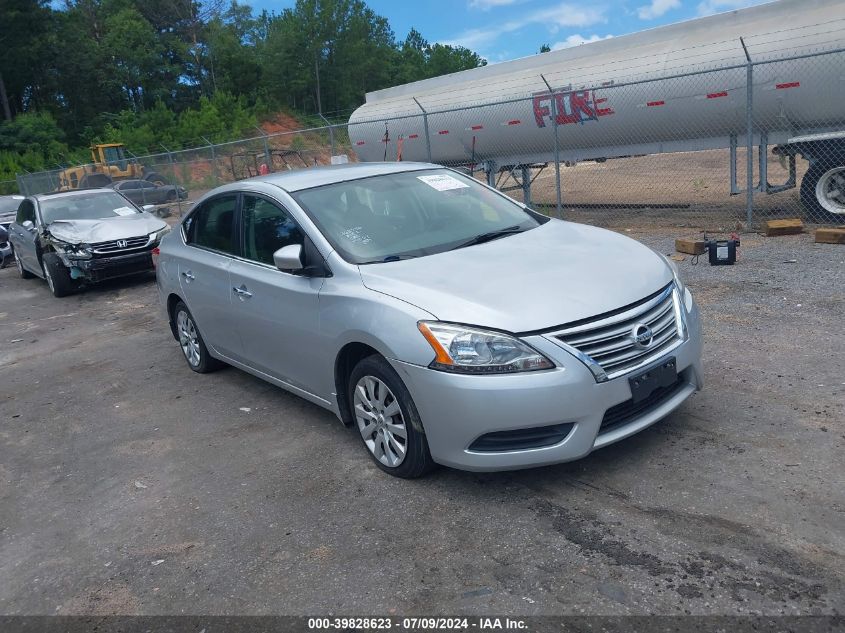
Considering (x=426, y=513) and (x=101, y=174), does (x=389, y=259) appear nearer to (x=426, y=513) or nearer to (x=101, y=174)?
(x=426, y=513)

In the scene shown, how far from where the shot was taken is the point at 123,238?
37.8 feet

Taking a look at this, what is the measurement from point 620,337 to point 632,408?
0.39 metres

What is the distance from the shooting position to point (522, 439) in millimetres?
3672

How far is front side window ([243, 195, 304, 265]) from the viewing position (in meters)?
4.88

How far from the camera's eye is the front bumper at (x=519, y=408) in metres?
3.54

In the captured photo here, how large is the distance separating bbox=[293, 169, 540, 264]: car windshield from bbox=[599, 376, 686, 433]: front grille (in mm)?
1471

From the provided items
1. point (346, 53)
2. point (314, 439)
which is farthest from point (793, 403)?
point (346, 53)

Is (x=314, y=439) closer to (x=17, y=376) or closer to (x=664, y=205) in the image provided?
(x=17, y=376)

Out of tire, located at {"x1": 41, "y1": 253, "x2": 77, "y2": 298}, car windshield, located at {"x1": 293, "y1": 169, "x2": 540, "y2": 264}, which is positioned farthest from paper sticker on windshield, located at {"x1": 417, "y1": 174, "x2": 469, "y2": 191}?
tire, located at {"x1": 41, "y1": 253, "x2": 77, "y2": 298}

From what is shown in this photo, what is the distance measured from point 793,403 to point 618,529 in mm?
1877

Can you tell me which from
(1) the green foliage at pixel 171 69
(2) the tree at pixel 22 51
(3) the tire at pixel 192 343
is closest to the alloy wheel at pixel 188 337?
(3) the tire at pixel 192 343

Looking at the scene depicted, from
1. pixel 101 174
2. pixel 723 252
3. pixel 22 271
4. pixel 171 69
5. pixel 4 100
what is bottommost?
pixel 22 271

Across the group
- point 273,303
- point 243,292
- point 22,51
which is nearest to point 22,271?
point 243,292

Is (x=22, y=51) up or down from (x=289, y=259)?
up
